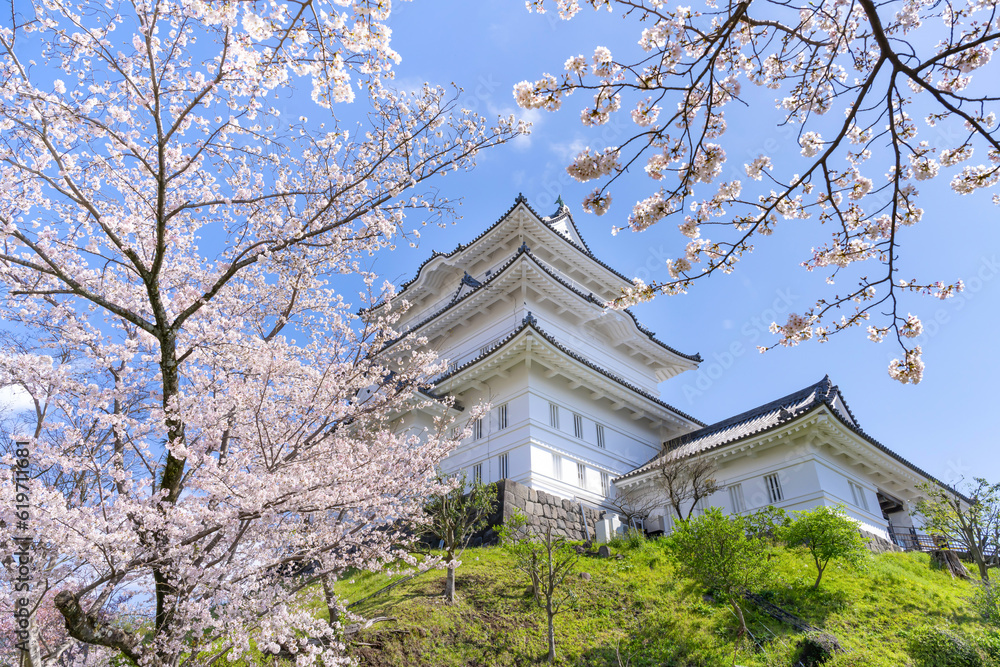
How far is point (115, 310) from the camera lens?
14.8 ft

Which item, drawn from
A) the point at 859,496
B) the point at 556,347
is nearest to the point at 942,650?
the point at 859,496

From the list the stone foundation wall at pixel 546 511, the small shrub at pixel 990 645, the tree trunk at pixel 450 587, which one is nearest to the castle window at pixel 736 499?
the stone foundation wall at pixel 546 511

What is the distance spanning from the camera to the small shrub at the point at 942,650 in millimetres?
6570

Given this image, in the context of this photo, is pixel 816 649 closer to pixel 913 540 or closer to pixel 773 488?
pixel 773 488

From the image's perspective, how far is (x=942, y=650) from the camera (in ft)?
22.3

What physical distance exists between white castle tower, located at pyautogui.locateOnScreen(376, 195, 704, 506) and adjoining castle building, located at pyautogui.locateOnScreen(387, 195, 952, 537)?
0.05 metres

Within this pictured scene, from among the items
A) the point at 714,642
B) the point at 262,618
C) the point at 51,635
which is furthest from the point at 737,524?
the point at 51,635

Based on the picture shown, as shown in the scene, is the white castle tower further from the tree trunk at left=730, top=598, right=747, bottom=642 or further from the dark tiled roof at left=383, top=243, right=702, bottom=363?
the tree trunk at left=730, top=598, right=747, bottom=642

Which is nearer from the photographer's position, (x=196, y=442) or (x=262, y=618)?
(x=262, y=618)

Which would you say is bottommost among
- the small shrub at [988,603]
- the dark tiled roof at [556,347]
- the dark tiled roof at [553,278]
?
the small shrub at [988,603]

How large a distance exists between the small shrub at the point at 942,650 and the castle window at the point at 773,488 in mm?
6574

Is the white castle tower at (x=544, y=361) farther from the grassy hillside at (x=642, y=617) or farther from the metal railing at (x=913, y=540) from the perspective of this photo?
the metal railing at (x=913, y=540)

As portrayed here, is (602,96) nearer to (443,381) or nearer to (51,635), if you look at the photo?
(51,635)

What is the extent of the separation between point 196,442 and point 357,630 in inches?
147
